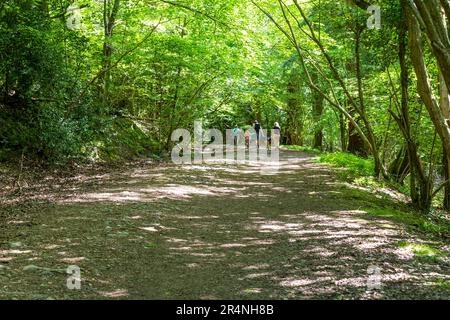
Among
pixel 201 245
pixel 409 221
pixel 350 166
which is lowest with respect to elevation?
pixel 409 221

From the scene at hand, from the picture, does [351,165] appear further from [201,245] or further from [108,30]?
[201,245]

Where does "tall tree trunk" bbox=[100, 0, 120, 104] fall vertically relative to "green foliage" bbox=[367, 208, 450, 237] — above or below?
above

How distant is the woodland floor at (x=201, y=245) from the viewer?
5.01 metres

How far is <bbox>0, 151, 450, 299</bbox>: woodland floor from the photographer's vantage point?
5.01m

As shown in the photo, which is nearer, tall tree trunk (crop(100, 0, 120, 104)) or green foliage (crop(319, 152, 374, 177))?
tall tree trunk (crop(100, 0, 120, 104))

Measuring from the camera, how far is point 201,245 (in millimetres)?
6852

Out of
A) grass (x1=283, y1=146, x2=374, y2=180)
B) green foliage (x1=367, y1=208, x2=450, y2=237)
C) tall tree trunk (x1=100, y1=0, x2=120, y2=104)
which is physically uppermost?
tall tree trunk (x1=100, y1=0, x2=120, y2=104)

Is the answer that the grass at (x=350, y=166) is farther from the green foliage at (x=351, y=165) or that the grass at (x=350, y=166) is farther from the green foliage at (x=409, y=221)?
the green foliage at (x=409, y=221)

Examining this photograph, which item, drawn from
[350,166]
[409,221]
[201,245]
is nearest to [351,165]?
[350,166]

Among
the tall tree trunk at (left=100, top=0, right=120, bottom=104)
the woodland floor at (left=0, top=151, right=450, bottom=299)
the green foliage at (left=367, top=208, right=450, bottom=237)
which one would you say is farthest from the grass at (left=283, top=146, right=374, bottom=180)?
the tall tree trunk at (left=100, top=0, right=120, bottom=104)

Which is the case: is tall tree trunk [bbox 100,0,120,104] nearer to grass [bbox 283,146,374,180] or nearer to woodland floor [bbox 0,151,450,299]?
woodland floor [bbox 0,151,450,299]

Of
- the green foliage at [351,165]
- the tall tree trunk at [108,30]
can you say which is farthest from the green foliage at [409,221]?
the tall tree trunk at [108,30]

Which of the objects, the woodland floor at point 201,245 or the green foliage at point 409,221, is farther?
the green foliage at point 409,221
